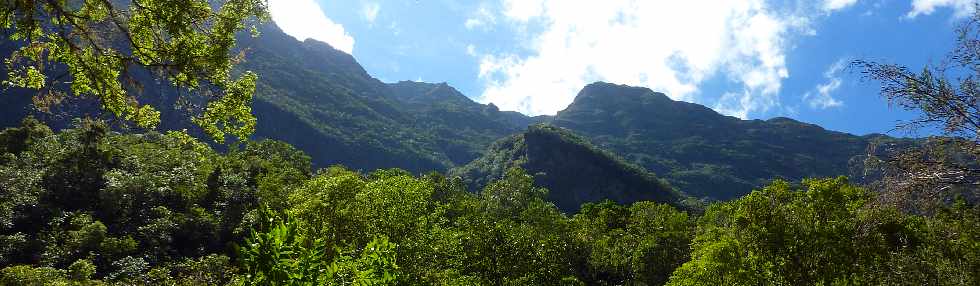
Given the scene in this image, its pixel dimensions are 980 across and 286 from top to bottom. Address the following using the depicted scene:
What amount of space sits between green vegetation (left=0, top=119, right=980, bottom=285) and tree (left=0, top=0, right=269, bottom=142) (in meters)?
1.24

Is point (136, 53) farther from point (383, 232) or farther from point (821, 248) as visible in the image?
point (821, 248)

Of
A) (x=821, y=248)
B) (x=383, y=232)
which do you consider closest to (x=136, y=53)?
(x=383, y=232)

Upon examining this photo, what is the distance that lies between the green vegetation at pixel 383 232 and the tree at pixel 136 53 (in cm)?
124

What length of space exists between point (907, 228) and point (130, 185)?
2364 inches

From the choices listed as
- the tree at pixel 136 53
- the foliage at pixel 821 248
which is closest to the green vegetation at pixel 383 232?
the foliage at pixel 821 248

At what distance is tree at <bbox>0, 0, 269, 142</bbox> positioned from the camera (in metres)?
10.0

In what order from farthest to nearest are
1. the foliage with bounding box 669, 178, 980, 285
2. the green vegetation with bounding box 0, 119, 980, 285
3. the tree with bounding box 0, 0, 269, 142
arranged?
the foliage with bounding box 669, 178, 980, 285 → the green vegetation with bounding box 0, 119, 980, 285 → the tree with bounding box 0, 0, 269, 142

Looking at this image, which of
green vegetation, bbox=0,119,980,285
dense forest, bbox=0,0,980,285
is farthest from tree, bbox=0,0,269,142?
green vegetation, bbox=0,119,980,285

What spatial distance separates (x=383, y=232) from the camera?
27422 millimetres

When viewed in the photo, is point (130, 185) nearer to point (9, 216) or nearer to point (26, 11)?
point (9, 216)

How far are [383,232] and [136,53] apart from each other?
1803cm

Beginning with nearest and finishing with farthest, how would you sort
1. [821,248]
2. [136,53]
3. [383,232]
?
[136,53]
[821,248]
[383,232]

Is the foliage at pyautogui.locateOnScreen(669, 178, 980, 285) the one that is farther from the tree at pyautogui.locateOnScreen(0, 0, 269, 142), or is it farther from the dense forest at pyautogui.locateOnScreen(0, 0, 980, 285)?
the tree at pyautogui.locateOnScreen(0, 0, 269, 142)

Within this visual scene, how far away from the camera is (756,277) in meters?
22.9
